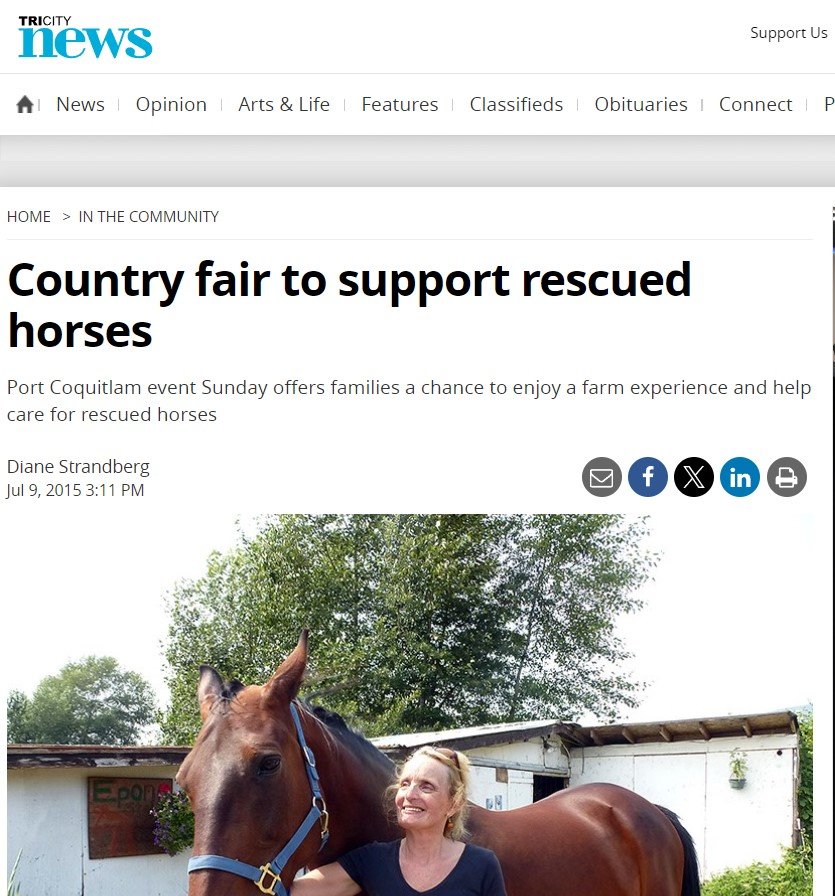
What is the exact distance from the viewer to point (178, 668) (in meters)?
11.5

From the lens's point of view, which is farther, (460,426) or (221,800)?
(460,426)

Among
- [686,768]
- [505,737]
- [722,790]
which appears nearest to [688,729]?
[686,768]

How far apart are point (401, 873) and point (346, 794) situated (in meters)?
0.56

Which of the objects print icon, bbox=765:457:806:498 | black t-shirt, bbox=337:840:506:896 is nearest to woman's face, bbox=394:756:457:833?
black t-shirt, bbox=337:840:506:896

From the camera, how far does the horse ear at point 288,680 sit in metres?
2.86

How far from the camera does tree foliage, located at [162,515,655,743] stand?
1177cm

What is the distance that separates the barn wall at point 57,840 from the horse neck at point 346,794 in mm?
5816

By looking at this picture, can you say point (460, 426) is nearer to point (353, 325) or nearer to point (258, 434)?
point (353, 325)
